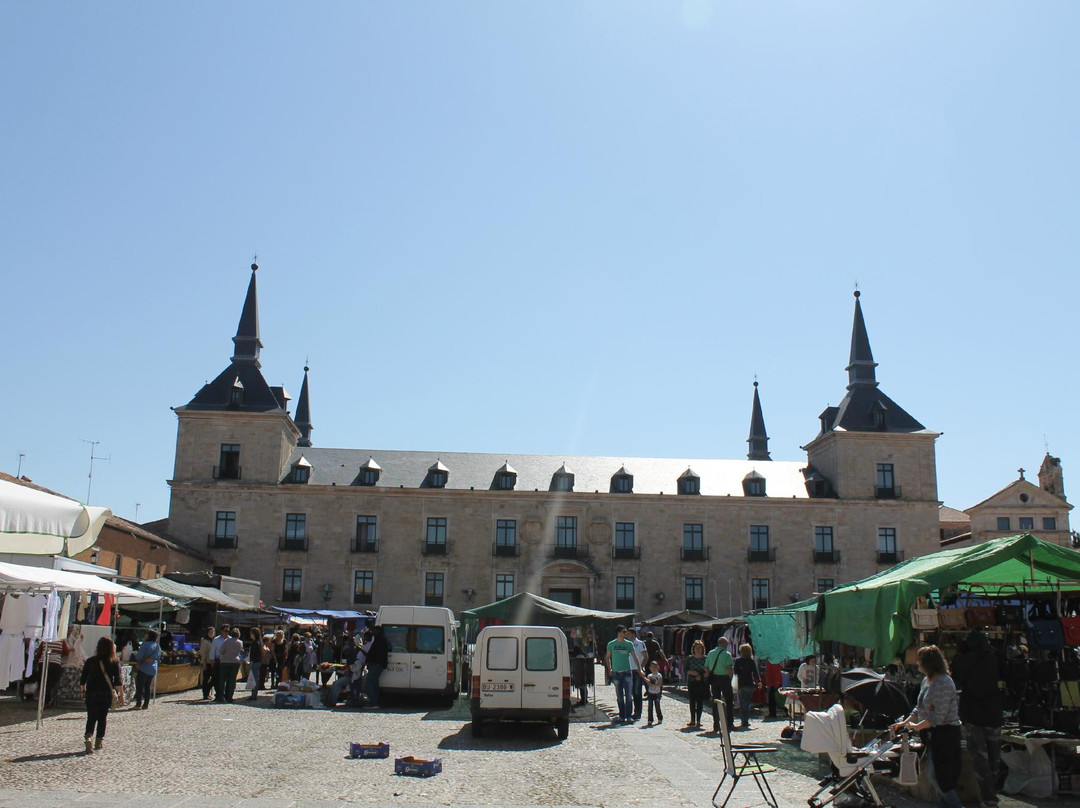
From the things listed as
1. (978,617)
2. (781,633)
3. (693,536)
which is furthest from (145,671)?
(693,536)

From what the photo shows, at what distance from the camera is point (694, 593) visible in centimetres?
4588

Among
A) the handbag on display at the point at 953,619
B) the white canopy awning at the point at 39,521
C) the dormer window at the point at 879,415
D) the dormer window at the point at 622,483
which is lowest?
the handbag on display at the point at 953,619

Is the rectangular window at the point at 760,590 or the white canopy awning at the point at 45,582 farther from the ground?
the rectangular window at the point at 760,590

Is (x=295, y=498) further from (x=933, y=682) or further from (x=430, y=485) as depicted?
(x=933, y=682)

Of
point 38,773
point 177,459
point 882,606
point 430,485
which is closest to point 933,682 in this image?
point 882,606

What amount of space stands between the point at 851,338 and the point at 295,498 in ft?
96.4

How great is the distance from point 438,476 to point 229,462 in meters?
9.60

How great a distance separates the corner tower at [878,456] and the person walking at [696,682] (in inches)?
1308

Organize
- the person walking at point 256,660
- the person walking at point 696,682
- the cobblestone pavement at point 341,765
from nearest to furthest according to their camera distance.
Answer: the cobblestone pavement at point 341,765, the person walking at point 696,682, the person walking at point 256,660

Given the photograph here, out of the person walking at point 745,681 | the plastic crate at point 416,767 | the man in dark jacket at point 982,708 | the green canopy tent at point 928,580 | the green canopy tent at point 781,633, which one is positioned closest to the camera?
the man in dark jacket at point 982,708

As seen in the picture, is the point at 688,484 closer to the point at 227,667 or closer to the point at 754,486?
the point at 754,486

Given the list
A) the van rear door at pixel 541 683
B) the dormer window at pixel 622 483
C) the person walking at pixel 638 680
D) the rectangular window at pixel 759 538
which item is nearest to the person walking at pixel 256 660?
the person walking at pixel 638 680

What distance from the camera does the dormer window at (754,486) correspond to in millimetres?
47438

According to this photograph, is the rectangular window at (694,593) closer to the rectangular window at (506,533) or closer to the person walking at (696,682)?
the rectangular window at (506,533)
